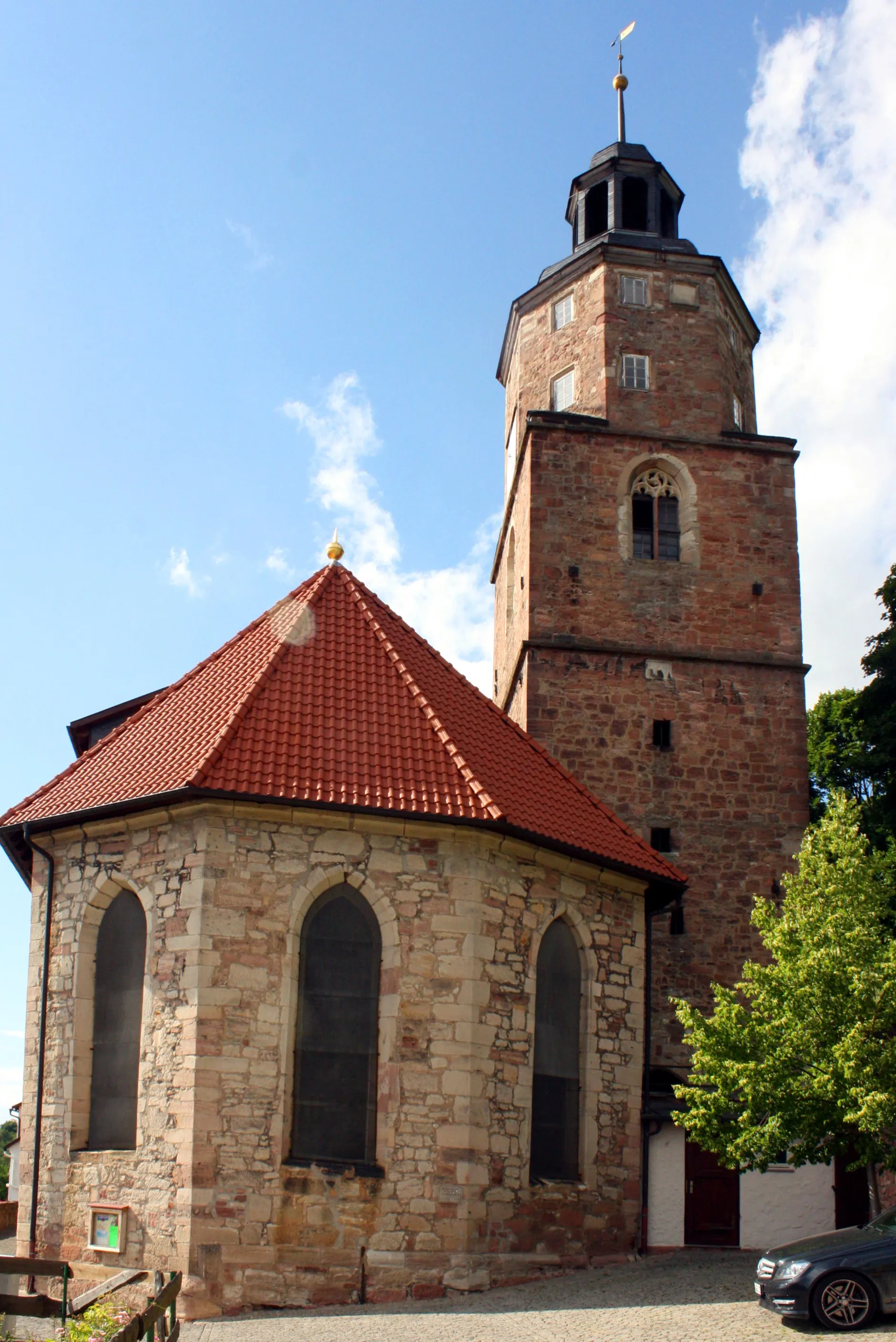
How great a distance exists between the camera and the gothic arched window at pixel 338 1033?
1311 centimetres

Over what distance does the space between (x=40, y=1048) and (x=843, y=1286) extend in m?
8.22

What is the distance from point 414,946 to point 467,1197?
236 centimetres

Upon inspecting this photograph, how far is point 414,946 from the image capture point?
13523 millimetres

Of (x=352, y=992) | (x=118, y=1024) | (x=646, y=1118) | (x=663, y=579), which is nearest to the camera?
(x=352, y=992)

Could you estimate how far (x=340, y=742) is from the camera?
1455cm

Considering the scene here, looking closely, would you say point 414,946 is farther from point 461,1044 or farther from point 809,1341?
point 809,1341

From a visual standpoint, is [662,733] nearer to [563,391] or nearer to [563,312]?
[563,391]

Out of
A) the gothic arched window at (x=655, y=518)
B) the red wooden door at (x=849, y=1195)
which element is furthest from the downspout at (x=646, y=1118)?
the gothic arched window at (x=655, y=518)

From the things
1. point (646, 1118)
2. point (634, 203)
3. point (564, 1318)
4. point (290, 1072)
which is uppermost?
point (634, 203)

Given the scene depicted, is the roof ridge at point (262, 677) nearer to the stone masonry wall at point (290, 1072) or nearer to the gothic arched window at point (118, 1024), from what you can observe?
the stone masonry wall at point (290, 1072)

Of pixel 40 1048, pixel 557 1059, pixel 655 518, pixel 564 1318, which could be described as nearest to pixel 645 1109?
pixel 557 1059

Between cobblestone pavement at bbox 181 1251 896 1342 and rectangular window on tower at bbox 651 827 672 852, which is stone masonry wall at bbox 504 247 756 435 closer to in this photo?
rectangular window on tower at bbox 651 827 672 852

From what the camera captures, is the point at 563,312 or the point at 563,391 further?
the point at 563,312

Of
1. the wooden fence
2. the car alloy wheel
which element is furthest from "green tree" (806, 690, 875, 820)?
the wooden fence
